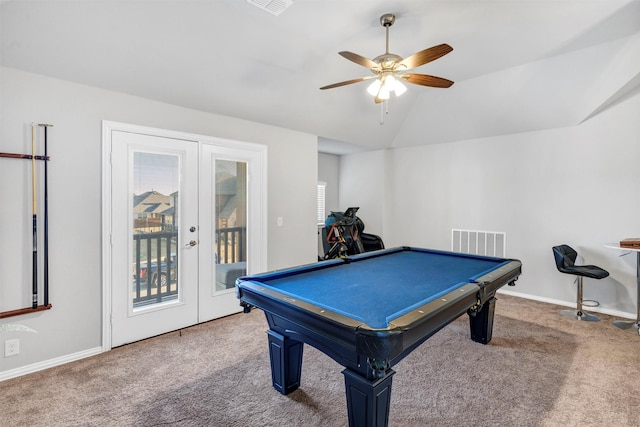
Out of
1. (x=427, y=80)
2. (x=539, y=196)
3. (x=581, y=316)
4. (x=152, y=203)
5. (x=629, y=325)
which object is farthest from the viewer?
(x=539, y=196)

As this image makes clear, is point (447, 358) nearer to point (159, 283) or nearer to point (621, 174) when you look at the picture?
point (159, 283)

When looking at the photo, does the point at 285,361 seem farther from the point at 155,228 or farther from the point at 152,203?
the point at 152,203

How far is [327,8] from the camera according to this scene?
248 centimetres

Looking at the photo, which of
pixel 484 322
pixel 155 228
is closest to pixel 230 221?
pixel 155 228

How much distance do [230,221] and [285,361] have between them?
206cm

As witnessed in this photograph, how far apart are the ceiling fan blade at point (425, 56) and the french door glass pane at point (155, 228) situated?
2463mm

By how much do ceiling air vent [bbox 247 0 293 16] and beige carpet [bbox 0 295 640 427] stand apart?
288 cm

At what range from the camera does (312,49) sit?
304 cm

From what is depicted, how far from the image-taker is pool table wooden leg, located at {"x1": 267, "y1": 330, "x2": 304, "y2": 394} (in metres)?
2.17

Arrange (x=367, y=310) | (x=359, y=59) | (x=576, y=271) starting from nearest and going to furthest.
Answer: (x=367, y=310)
(x=359, y=59)
(x=576, y=271)

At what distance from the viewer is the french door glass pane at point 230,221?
3.69 meters

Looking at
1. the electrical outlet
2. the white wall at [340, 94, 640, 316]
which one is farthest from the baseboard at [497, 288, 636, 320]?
the electrical outlet

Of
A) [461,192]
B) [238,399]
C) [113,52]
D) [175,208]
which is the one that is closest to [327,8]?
[113,52]

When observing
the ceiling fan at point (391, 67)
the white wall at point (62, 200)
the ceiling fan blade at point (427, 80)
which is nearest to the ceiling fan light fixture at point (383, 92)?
the ceiling fan at point (391, 67)
